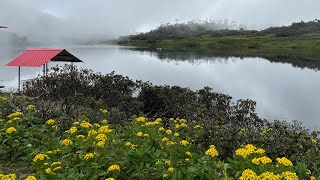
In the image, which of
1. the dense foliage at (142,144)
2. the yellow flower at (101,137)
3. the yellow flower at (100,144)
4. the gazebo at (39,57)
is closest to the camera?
the dense foliage at (142,144)

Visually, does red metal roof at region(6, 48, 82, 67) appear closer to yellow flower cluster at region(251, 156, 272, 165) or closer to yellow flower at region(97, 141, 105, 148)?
yellow flower at region(97, 141, 105, 148)

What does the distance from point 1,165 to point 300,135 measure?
23.6 ft

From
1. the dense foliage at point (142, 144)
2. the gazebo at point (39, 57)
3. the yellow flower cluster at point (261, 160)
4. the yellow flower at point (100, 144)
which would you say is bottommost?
the dense foliage at point (142, 144)

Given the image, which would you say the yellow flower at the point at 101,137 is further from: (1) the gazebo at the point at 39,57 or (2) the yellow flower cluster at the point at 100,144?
(1) the gazebo at the point at 39,57

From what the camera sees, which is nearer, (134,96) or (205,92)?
(205,92)

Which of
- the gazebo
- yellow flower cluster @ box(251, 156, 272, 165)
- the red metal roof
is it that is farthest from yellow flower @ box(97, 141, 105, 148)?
the red metal roof

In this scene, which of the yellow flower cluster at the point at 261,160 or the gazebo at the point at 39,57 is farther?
the gazebo at the point at 39,57

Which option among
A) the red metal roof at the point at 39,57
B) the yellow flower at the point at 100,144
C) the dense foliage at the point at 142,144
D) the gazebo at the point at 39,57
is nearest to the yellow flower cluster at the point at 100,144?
the yellow flower at the point at 100,144

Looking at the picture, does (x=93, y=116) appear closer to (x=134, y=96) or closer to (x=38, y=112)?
(x=38, y=112)

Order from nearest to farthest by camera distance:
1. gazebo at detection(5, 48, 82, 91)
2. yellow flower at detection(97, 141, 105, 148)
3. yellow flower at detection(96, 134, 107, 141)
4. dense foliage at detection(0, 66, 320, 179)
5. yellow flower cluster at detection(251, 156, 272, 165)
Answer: yellow flower cluster at detection(251, 156, 272, 165), dense foliage at detection(0, 66, 320, 179), yellow flower at detection(97, 141, 105, 148), yellow flower at detection(96, 134, 107, 141), gazebo at detection(5, 48, 82, 91)

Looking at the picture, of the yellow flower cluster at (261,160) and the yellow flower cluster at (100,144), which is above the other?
the yellow flower cluster at (261,160)

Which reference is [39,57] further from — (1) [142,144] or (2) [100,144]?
(2) [100,144]

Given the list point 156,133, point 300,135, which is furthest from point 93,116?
point 300,135

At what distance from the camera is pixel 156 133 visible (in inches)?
333
